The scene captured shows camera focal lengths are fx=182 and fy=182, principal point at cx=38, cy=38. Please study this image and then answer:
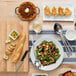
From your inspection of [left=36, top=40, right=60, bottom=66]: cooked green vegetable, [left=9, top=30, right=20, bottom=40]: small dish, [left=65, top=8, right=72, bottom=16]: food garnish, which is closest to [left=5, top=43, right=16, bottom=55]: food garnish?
[left=9, top=30, right=20, bottom=40]: small dish

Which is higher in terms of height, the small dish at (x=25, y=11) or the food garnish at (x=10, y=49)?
the small dish at (x=25, y=11)

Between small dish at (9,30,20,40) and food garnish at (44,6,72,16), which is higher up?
food garnish at (44,6,72,16)

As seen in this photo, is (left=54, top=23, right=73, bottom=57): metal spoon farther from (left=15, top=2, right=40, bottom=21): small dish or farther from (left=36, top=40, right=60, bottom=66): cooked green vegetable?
(left=15, top=2, right=40, bottom=21): small dish

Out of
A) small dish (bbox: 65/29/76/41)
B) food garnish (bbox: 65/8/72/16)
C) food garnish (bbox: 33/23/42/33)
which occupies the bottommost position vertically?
small dish (bbox: 65/29/76/41)

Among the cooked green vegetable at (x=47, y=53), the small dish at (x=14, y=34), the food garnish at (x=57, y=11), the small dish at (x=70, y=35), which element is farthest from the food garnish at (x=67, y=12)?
the small dish at (x=14, y=34)

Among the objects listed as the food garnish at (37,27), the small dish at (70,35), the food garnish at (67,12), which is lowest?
the small dish at (70,35)

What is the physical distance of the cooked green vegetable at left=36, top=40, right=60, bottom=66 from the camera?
1.19 meters

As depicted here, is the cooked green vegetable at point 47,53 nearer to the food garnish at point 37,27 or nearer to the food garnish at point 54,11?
the food garnish at point 37,27

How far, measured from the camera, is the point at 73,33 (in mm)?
1202

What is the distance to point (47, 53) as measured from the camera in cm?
120

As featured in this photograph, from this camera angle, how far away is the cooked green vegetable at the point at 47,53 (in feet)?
3.92

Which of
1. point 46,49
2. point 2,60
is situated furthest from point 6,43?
point 46,49

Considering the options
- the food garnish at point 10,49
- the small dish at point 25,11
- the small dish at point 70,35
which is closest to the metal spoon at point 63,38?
the small dish at point 70,35

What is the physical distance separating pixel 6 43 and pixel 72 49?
44 centimetres
